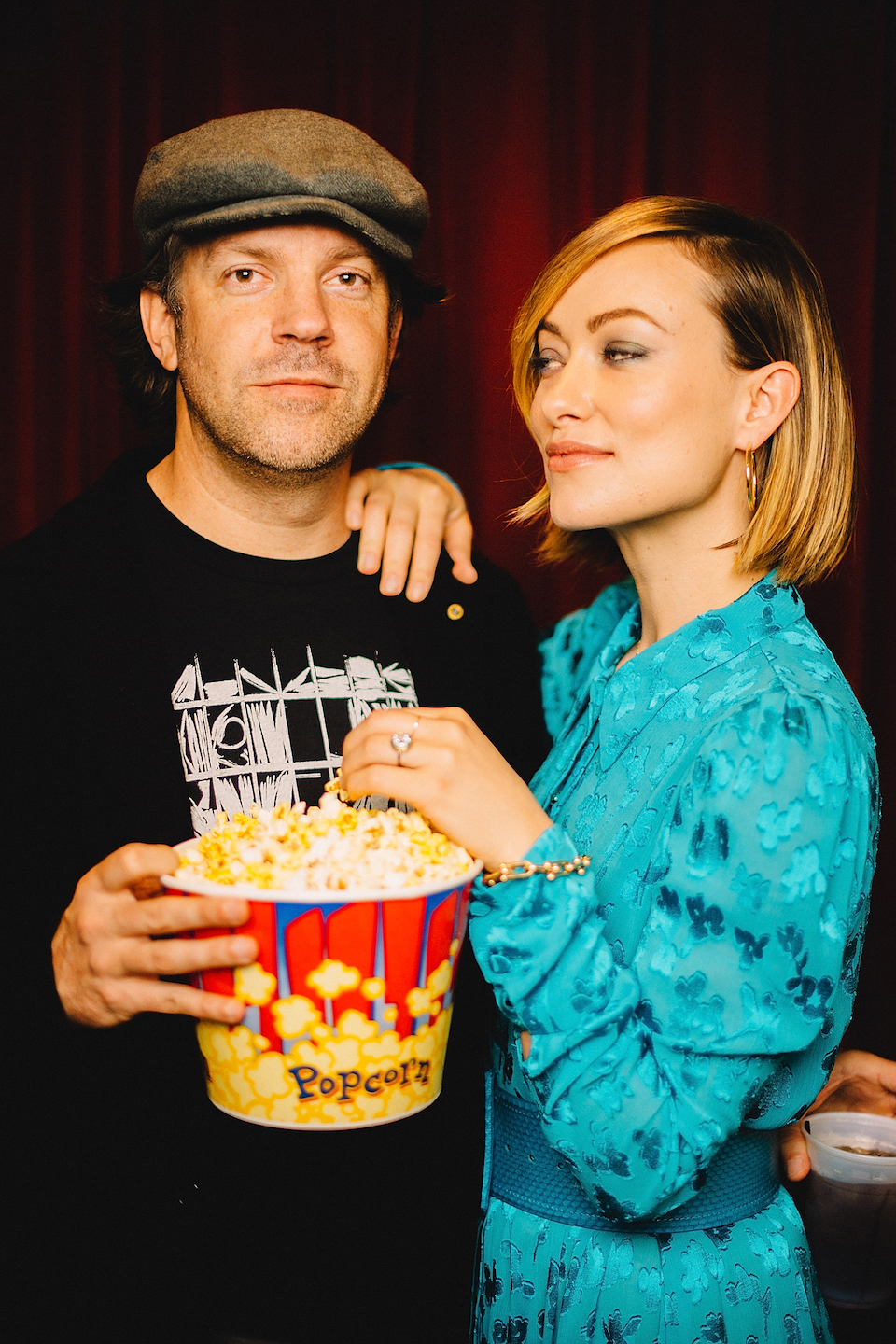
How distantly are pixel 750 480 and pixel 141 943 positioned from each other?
925 millimetres

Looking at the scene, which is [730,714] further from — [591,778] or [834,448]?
[834,448]

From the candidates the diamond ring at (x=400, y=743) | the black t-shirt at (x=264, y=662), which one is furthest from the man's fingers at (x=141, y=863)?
the black t-shirt at (x=264, y=662)

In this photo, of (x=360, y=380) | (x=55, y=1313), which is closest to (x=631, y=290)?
(x=360, y=380)

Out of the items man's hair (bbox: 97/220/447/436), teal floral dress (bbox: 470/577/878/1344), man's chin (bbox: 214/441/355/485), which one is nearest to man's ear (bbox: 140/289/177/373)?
man's hair (bbox: 97/220/447/436)

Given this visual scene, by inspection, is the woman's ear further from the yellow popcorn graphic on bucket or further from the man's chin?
the yellow popcorn graphic on bucket

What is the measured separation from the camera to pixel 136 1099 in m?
1.33

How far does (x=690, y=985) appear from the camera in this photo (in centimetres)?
104

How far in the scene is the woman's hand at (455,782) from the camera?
107 cm

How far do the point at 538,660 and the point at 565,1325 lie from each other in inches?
39.4

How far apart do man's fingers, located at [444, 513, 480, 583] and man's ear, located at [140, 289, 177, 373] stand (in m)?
0.52

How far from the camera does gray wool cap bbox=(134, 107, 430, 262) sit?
4.98 feet

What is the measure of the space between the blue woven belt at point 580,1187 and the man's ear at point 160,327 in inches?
49.1

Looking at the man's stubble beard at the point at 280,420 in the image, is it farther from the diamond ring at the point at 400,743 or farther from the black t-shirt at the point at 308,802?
the diamond ring at the point at 400,743

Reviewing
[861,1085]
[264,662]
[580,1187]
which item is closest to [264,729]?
[264,662]
